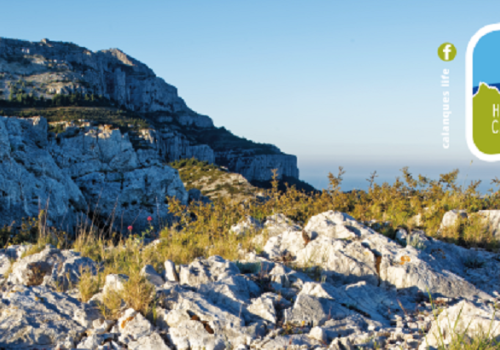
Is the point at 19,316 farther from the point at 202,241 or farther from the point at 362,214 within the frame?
the point at 362,214

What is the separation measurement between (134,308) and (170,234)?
3315 mm

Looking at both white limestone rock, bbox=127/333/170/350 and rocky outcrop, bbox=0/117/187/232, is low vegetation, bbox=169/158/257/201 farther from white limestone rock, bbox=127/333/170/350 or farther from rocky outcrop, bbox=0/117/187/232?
white limestone rock, bbox=127/333/170/350

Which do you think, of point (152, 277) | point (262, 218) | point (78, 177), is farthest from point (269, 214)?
point (78, 177)

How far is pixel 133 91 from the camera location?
110500 millimetres

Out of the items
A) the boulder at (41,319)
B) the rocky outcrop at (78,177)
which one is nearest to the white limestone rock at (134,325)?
the boulder at (41,319)

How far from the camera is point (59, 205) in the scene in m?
15.1

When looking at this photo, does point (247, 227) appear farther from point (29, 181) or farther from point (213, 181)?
point (213, 181)

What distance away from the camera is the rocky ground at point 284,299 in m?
2.89

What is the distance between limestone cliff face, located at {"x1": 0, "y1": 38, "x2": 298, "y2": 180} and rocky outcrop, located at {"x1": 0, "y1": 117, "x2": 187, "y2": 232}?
575cm

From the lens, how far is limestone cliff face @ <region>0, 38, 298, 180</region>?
61.5 m

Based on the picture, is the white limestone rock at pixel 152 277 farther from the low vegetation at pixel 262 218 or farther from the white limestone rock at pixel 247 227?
the white limestone rock at pixel 247 227

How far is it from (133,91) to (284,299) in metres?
121

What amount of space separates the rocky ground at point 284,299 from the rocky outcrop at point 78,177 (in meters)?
7.99

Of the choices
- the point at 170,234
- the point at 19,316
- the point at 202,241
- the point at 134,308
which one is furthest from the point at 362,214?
the point at 19,316
